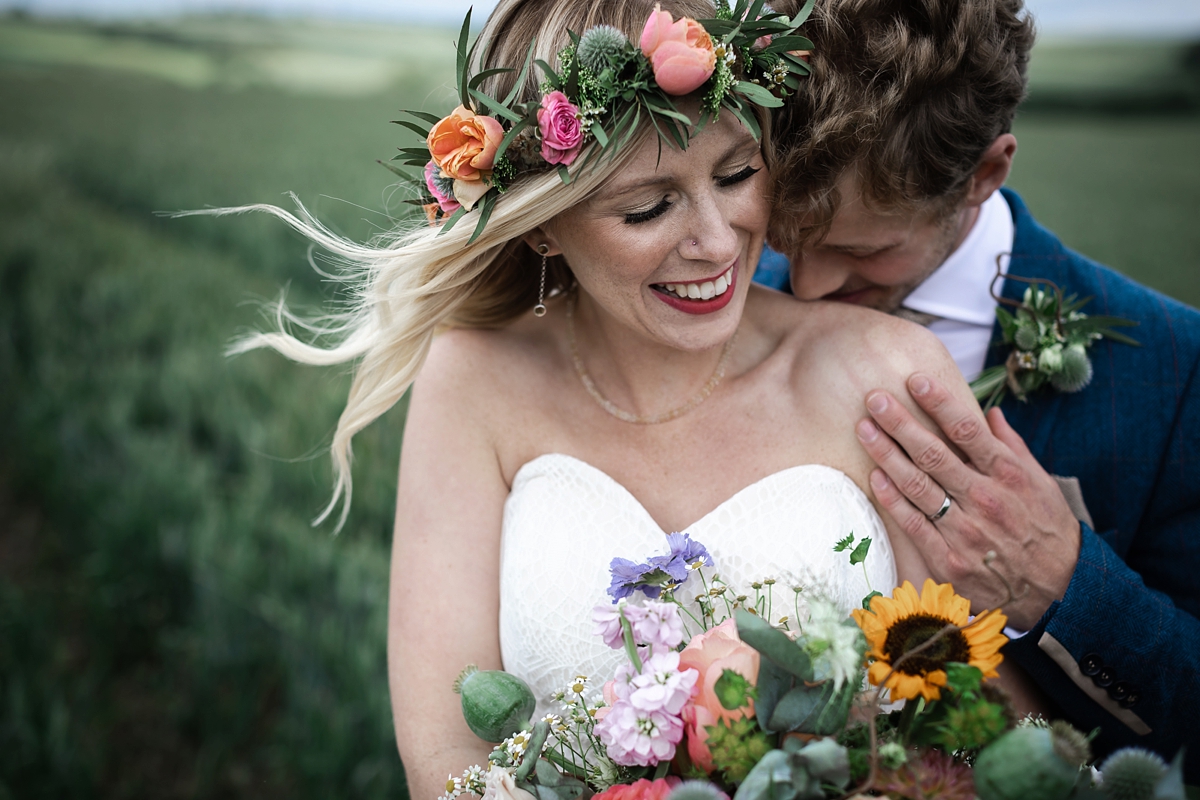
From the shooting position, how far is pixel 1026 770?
789 millimetres

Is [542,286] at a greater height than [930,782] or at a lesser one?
A: lesser

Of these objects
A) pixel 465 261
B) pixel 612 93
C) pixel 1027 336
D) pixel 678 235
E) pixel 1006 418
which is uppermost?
pixel 612 93

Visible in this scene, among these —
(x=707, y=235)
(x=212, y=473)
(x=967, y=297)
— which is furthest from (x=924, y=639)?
(x=212, y=473)

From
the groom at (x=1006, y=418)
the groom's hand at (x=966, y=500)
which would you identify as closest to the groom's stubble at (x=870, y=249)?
the groom at (x=1006, y=418)

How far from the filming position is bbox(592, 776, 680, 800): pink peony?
38.2 inches

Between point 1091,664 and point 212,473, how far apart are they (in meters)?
3.84

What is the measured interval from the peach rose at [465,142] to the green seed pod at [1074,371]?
4.60 feet

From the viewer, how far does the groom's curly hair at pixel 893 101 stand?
1.83 m

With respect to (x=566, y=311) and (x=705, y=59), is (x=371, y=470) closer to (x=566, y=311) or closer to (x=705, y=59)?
(x=566, y=311)

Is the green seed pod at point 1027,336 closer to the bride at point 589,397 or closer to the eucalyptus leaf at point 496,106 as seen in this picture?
the bride at point 589,397

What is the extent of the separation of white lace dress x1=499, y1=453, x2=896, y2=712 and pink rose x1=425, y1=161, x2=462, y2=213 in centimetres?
67

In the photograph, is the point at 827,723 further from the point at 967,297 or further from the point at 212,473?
the point at 212,473

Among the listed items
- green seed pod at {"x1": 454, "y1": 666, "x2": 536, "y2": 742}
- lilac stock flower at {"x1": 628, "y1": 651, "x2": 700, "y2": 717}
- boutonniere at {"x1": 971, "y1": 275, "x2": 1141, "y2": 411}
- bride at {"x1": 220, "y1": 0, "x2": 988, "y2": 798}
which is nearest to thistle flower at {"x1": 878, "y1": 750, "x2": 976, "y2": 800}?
A: lilac stock flower at {"x1": 628, "y1": 651, "x2": 700, "y2": 717}

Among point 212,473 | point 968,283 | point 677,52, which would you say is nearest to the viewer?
point 677,52
